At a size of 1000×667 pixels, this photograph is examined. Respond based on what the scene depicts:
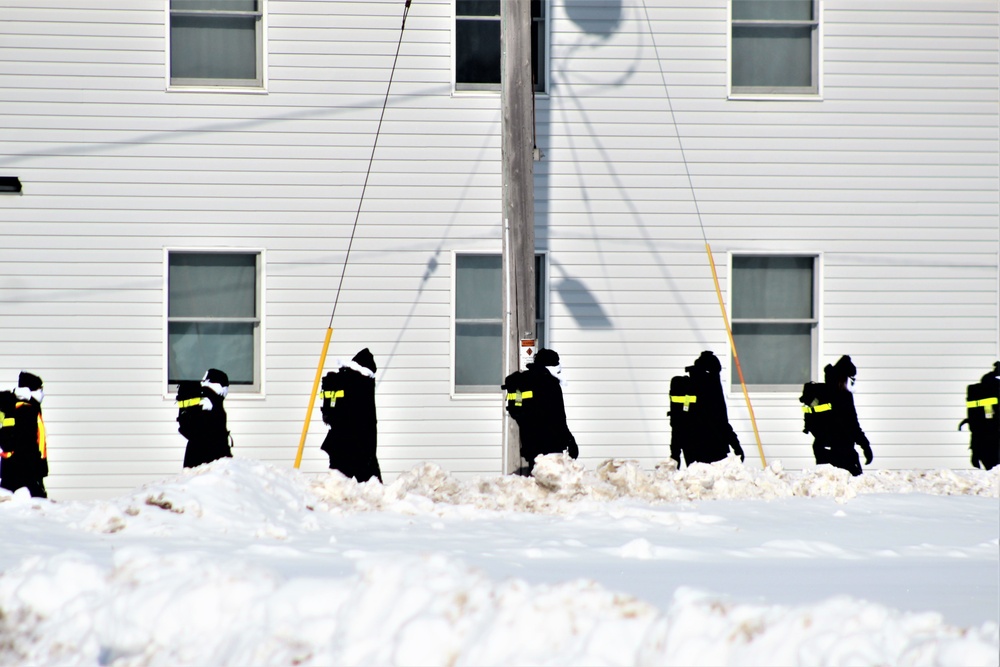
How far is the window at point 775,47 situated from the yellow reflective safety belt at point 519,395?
540 centimetres

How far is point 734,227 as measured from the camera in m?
14.3

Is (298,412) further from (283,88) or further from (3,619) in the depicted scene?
(3,619)

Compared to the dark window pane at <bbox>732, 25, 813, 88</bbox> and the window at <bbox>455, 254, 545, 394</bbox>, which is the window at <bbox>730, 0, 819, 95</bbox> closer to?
the dark window pane at <bbox>732, 25, 813, 88</bbox>

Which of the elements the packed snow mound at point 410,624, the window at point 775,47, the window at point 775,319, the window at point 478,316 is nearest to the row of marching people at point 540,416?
the window at point 775,319

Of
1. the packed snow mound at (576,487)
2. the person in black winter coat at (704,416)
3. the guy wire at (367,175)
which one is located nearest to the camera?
the packed snow mound at (576,487)

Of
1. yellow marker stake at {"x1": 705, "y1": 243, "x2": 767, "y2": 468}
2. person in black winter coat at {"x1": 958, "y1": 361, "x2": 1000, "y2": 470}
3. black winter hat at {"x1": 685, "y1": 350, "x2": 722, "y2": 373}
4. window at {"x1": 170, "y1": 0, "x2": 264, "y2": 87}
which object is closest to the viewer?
black winter hat at {"x1": 685, "y1": 350, "x2": 722, "y2": 373}

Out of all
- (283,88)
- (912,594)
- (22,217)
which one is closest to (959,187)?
(283,88)

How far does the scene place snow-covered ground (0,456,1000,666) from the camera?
477 cm

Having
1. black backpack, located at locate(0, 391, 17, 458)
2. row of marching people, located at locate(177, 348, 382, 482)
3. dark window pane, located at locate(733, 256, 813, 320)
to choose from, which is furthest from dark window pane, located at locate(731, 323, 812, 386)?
black backpack, located at locate(0, 391, 17, 458)

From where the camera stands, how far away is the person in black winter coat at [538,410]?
452 inches

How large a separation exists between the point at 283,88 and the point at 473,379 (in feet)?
13.5

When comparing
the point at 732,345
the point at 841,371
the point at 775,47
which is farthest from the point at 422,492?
the point at 775,47

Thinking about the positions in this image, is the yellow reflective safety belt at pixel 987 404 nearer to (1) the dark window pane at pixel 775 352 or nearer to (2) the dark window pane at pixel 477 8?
(1) the dark window pane at pixel 775 352

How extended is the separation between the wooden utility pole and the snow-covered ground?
5.37 feet
